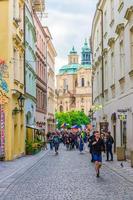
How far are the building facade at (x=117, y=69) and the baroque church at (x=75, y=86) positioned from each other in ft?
431

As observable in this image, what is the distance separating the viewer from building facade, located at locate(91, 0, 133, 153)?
2412 cm

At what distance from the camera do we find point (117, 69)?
28703mm

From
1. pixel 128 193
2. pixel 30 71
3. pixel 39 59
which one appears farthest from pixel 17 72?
pixel 39 59

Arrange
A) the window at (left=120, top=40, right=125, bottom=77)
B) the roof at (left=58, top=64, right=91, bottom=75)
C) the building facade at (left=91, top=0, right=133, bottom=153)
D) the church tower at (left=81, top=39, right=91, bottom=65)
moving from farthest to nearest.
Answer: the roof at (left=58, top=64, right=91, bottom=75)
the church tower at (left=81, top=39, right=91, bottom=65)
the window at (left=120, top=40, right=125, bottom=77)
the building facade at (left=91, top=0, right=133, bottom=153)

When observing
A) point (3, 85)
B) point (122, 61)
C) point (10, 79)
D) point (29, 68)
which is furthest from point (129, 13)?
point (29, 68)

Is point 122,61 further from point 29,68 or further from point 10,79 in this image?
point 29,68

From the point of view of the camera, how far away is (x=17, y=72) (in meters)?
31.9

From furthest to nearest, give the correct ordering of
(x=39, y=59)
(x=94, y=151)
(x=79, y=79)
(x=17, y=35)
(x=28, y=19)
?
(x=79, y=79)
(x=39, y=59)
(x=28, y=19)
(x=17, y=35)
(x=94, y=151)

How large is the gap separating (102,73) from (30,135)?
686 centimetres

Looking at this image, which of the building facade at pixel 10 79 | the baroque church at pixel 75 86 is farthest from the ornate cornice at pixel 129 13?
the baroque church at pixel 75 86

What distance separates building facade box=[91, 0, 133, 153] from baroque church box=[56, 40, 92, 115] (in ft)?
431

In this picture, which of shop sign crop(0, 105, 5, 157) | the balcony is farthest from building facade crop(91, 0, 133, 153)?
the balcony

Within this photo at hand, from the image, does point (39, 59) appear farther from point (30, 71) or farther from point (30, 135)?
point (30, 135)

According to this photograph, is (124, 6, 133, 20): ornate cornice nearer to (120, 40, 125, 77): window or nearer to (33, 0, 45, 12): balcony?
(120, 40, 125, 77): window
